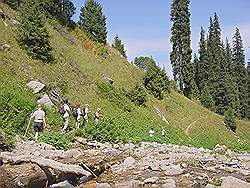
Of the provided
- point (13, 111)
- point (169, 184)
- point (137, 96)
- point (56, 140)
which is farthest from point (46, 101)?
point (169, 184)

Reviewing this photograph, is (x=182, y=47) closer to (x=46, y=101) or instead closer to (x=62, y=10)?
(x=62, y=10)

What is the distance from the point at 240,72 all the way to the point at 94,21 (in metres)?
52.9

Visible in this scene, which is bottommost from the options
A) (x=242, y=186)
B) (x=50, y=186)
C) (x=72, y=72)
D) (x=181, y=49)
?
(x=50, y=186)

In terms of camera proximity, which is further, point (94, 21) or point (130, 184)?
point (94, 21)

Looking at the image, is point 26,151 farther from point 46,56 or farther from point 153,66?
point 153,66

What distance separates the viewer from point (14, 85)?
29625mm

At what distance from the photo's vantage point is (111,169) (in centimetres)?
1625

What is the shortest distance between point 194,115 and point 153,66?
856 cm

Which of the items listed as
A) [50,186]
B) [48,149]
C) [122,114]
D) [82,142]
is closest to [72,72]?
[122,114]

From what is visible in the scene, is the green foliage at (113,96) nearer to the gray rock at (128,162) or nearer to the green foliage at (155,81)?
the green foliage at (155,81)

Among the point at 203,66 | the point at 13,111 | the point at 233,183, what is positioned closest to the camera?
the point at 233,183

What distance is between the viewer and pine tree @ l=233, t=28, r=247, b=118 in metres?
98.2

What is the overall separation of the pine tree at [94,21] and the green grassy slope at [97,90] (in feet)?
8.68

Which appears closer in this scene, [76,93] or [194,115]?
[76,93]
